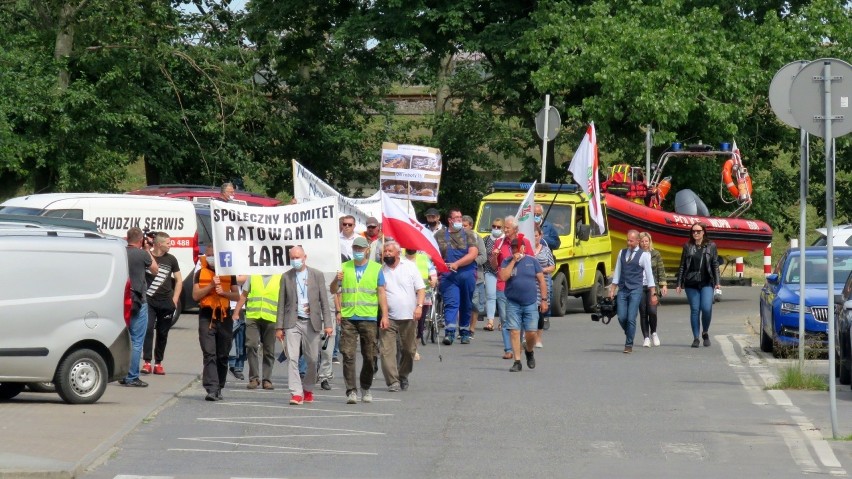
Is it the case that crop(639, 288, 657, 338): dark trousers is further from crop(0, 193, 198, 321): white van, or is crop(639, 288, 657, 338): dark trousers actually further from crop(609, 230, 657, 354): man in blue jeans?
crop(0, 193, 198, 321): white van

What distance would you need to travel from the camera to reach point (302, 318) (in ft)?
49.1

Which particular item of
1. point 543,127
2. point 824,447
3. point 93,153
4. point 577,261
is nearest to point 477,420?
point 824,447

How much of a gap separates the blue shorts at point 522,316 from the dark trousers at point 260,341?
131 inches

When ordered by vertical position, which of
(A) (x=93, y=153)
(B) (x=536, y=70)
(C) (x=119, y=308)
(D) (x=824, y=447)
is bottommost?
(D) (x=824, y=447)

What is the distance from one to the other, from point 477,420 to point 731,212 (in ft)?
80.7

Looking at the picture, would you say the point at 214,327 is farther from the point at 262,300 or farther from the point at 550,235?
the point at 550,235

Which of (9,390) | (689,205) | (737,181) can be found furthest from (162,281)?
(737,181)

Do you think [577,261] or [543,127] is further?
[543,127]

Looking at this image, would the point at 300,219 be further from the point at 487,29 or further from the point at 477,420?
the point at 487,29

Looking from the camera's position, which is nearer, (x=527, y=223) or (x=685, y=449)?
(x=685, y=449)

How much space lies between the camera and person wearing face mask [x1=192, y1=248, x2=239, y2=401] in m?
15.1

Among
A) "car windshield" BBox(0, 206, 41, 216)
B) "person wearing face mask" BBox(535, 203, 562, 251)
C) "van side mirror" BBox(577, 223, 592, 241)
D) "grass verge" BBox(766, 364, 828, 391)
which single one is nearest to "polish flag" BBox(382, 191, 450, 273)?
"grass verge" BBox(766, 364, 828, 391)

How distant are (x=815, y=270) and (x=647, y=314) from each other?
236 cm

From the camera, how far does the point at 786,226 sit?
40688 millimetres
